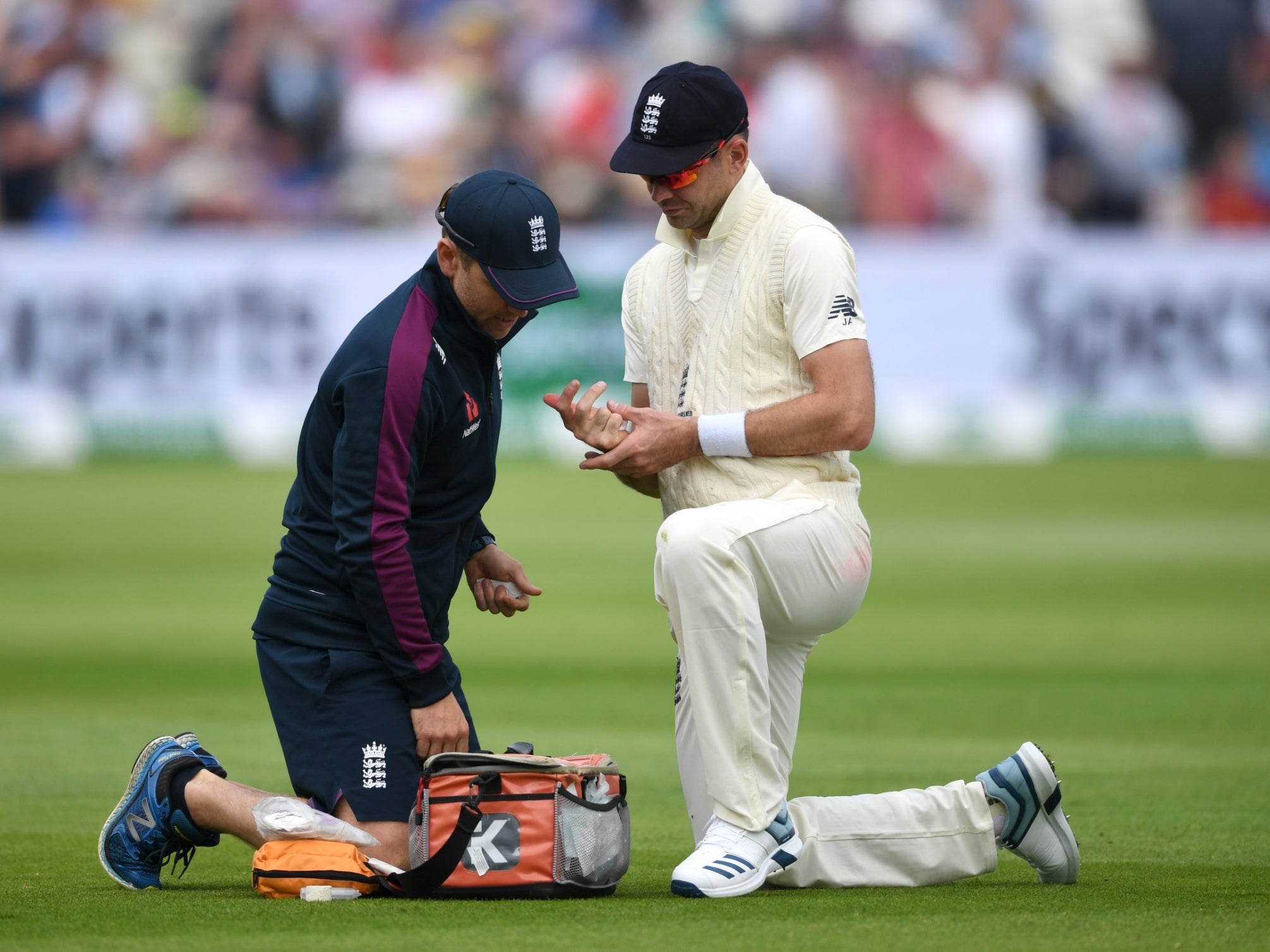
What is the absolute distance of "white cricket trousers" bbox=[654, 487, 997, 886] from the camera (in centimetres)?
493

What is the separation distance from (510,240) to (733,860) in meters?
1.71

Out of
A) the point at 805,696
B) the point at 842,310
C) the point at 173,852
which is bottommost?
the point at 805,696

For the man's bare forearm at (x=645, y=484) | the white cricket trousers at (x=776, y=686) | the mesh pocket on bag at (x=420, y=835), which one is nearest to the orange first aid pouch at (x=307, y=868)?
the mesh pocket on bag at (x=420, y=835)

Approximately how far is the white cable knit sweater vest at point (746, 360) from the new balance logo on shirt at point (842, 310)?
0.59ft

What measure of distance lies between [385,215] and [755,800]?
17.3 meters

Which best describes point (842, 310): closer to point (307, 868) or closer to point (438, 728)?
point (438, 728)

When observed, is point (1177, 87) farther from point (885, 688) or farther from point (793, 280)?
point (793, 280)

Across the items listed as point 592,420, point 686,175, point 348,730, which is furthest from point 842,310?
point 348,730

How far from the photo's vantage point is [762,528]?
5008mm

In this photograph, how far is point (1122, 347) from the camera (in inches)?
755

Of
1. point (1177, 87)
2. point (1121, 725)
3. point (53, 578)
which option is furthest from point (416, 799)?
point (1177, 87)

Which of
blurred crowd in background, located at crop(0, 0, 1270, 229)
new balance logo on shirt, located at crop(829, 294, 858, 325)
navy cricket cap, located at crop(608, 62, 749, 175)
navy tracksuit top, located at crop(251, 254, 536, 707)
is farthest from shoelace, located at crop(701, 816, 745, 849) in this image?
blurred crowd in background, located at crop(0, 0, 1270, 229)

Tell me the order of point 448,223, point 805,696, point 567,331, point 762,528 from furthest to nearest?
point 567,331 < point 805,696 < point 448,223 < point 762,528

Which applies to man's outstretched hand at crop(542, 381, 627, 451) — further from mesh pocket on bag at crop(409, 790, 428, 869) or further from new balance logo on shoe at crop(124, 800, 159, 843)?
new balance logo on shoe at crop(124, 800, 159, 843)
